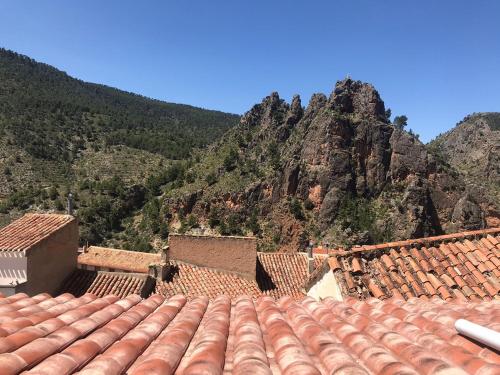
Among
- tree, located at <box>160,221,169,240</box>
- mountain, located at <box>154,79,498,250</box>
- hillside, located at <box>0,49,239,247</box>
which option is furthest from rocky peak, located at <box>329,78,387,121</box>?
hillside, located at <box>0,49,239,247</box>

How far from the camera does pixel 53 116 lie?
76.2m

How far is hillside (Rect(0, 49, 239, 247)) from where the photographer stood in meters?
56.8

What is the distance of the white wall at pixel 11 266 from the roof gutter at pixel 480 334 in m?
11.4

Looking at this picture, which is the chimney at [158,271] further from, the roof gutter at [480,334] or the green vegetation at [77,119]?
the green vegetation at [77,119]

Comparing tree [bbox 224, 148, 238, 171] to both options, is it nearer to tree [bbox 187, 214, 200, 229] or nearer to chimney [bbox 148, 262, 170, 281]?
tree [bbox 187, 214, 200, 229]

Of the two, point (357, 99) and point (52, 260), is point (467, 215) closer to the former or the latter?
point (357, 99)

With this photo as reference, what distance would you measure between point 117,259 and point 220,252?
5570 millimetres

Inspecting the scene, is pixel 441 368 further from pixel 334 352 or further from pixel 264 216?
pixel 264 216

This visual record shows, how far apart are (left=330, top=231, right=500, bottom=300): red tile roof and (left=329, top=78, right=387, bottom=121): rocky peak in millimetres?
55451

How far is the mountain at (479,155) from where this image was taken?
56281 millimetres

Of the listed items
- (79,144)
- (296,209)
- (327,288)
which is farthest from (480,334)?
(79,144)

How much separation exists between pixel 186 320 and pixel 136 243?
49433 mm

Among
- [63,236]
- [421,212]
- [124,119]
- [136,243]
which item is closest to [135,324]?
[63,236]

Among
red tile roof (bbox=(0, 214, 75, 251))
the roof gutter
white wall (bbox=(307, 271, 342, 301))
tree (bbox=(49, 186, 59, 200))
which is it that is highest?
the roof gutter
